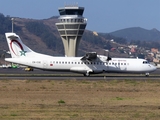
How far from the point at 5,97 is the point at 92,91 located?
8403 millimetres

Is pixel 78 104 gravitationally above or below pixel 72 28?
below

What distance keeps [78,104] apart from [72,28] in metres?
96.5

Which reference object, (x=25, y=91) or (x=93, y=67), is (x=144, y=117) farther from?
(x=93, y=67)

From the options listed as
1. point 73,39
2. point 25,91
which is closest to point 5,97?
point 25,91

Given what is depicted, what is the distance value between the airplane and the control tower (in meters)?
60.3

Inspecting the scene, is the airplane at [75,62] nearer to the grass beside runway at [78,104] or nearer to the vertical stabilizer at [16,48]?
the vertical stabilizer at [16,48]

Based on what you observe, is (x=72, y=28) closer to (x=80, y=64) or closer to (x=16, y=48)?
(x=16, y=48)

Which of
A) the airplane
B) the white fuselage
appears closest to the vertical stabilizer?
the airplane

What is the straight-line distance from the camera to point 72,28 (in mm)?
124625

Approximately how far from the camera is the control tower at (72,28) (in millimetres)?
124688

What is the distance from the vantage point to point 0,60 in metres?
194

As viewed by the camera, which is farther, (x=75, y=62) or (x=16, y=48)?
(x=16, y=48)

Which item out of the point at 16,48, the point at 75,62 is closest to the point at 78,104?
the point at 75,62

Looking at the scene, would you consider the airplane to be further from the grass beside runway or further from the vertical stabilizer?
the grass beside runway
